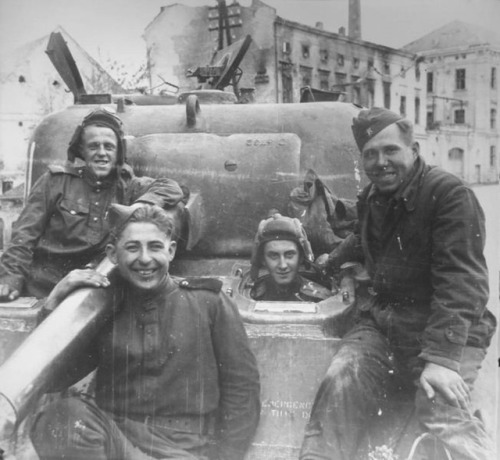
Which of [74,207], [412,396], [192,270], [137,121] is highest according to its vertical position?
[137,121]

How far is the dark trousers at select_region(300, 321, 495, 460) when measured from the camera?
8.02ft

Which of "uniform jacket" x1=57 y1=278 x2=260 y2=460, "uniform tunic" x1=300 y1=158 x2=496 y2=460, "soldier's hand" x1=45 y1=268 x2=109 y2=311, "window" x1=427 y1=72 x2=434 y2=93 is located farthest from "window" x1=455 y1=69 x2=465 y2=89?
"soldier's hand" x1=45 y1=268 x2=109 y2=311

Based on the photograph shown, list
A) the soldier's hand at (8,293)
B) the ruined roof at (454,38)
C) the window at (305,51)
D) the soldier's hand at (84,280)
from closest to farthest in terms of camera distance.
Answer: the soldier's hand at (84,280) < the ruined roof at (454,38) < the soldier's hand at (8,293) < the window at (305,51)

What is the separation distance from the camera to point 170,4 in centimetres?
357

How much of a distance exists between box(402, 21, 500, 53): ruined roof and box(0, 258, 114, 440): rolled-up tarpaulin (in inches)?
84.5

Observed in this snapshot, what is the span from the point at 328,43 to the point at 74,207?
1.92 m

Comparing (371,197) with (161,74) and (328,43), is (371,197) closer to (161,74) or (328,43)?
(328,43)

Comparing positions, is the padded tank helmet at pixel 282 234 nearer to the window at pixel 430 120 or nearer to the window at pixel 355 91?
the window at pixel 430 120

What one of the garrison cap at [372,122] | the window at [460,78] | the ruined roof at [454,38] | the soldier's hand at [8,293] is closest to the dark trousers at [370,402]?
the garrison cap at [372,122]

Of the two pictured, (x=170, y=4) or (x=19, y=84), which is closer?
(x=170, y=4)

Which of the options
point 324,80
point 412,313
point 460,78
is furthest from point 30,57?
point 412,313

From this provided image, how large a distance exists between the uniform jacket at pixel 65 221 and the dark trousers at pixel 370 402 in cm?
140

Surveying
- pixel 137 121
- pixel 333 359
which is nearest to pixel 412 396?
pixel 333 359

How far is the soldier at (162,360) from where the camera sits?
2.58 m
